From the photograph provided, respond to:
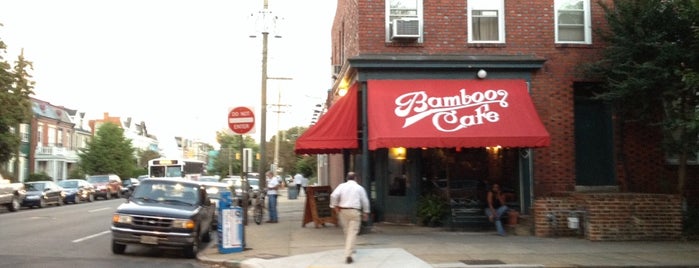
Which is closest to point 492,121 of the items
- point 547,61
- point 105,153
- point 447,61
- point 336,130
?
point 447,61

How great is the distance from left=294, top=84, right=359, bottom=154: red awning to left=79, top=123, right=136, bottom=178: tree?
155 feet

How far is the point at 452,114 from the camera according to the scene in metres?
14.9

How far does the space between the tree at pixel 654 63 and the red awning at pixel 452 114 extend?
1.92 m

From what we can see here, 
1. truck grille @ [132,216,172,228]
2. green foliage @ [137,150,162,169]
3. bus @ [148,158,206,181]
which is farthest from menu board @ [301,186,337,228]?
green foliage @ [137,150,162,169]

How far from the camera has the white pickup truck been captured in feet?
92.9

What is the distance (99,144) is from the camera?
58500 millimetres

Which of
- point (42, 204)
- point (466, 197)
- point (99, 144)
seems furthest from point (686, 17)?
point (99, 144)

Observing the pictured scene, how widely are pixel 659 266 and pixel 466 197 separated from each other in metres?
5.97

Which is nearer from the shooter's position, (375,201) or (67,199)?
(375,201)

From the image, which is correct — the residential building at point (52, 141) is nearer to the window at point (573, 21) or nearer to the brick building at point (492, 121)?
the brick building at point (492, 121)

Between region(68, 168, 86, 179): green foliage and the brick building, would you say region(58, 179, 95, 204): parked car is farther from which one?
the brick building

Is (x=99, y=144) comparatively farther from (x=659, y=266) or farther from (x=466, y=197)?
(x=659, y=266)

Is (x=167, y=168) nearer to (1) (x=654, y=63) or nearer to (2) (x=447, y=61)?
(2) (x=447, y=61)

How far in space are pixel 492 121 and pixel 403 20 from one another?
10.5ft
